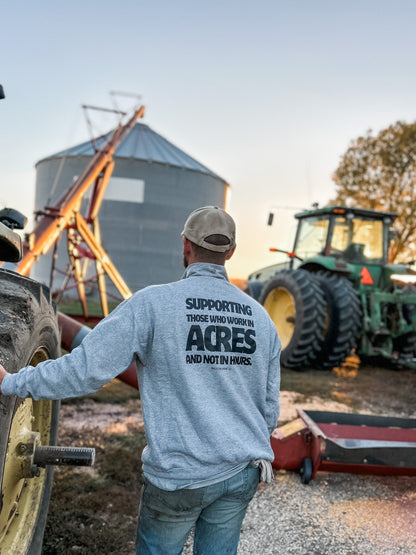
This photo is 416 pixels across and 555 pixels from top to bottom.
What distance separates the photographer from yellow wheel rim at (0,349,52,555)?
6.27ft

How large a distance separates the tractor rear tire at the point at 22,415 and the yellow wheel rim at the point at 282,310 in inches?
251

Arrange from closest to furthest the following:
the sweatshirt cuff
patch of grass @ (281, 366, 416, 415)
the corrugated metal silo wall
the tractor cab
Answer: the sweatshirt cuff, patch of grass @ (281, 366, 416, 415), the tractor cab, the corrugated metal silo wall

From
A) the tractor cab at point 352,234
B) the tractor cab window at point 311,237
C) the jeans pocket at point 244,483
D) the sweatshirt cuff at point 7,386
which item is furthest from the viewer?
the tractor cab window at point 311,237

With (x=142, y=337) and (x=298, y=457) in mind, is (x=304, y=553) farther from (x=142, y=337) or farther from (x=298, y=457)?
(x=142, y=337)

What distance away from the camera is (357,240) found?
30.1ft

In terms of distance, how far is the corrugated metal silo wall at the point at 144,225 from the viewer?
2078 centimetres

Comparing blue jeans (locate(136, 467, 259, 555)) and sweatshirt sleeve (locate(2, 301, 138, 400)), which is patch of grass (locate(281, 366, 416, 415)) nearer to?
blue jeans (locate(136, 467, 259, 555))

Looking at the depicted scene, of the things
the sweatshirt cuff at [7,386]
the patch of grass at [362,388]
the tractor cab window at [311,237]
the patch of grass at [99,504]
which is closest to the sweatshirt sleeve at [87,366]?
the sweatshirt cuff at [7,386]

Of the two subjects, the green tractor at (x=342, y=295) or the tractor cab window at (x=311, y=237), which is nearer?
the green tractor at (x=342, y=295)

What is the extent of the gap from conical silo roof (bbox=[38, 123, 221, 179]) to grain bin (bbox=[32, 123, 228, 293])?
0.04 meters

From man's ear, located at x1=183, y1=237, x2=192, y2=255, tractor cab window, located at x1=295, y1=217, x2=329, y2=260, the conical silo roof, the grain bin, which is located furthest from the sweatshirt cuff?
the conical silo roof

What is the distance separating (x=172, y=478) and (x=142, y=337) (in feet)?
1.58

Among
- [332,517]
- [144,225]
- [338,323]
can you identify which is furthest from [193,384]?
[144,225]

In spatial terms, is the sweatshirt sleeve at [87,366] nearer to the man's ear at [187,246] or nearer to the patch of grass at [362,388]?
the man's ear at [187,246]
